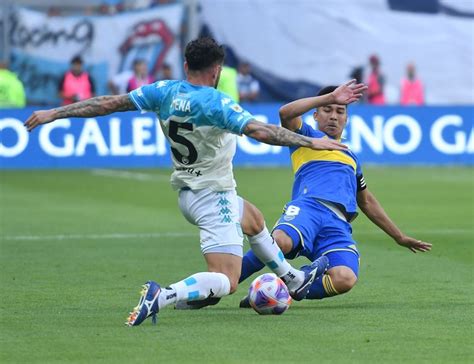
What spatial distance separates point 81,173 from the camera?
24.2 meters

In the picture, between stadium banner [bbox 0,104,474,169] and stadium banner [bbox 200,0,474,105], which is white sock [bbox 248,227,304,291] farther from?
stadium banner [bbox 200,0,474,105]

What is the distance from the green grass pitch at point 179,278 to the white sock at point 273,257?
23cm

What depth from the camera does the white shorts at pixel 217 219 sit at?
27.7ft

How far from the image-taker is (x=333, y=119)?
31.8ft

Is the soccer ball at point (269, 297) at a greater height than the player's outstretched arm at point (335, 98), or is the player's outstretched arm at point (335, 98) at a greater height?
the player's outstretched arm at point (335, 98)

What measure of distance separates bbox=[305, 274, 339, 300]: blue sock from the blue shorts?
0.17 metres

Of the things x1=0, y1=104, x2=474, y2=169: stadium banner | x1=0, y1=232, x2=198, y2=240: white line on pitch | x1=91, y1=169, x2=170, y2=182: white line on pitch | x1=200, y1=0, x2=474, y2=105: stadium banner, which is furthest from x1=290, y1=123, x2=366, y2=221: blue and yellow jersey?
x1=200, y1=0, x2=474, y2=105: stadium banner

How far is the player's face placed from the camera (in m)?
9.69

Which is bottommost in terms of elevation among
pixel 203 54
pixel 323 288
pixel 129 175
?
pixel 129 175

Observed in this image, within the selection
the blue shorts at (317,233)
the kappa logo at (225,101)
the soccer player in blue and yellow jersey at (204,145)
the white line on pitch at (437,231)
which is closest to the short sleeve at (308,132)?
the blue shorts at (317,233)

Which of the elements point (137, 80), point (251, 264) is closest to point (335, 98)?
point (251, 264)

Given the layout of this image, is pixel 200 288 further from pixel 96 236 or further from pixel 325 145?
pixel 96 236

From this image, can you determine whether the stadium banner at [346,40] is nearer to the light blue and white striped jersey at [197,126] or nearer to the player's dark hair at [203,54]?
the light blue and white striped jersey at [197,126]

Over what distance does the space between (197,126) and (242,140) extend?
16822 millimetres
